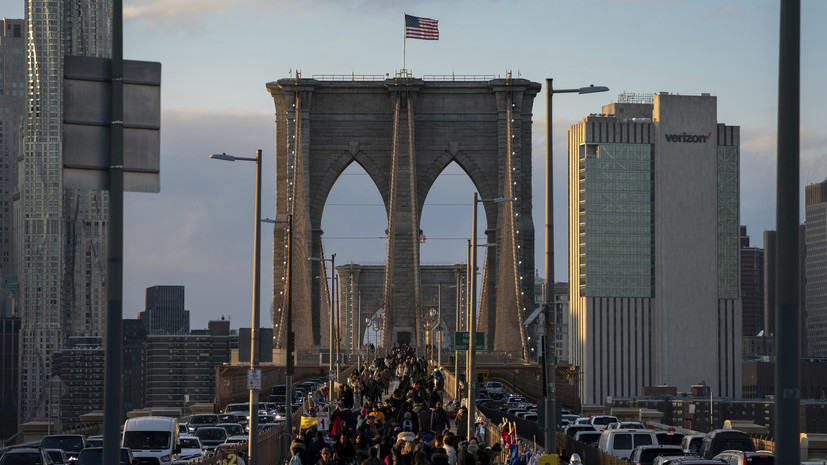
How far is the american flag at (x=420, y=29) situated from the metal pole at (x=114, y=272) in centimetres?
9623

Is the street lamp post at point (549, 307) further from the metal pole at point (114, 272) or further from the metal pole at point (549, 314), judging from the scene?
the metal pole at point (114, 272)

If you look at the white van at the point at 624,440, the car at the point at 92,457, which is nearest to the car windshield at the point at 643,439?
the white van at the point at 624,440

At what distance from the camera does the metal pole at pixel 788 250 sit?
33.5 feet

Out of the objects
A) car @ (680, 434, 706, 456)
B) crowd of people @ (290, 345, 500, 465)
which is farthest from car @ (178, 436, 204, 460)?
car @ (680, 434, 706, 456)

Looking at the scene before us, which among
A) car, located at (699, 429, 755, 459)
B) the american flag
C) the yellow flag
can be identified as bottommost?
car, located at (699, 429, 755, 459)

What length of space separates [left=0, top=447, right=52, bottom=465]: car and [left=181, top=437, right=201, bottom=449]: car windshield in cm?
689

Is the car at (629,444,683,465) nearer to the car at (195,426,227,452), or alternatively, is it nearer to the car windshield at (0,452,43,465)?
the car windshield at (0,452,43,465)

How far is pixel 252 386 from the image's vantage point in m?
28.1

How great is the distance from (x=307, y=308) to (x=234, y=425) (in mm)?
82796

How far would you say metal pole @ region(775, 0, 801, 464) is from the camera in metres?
10.2

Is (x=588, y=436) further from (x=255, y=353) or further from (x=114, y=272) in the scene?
(x=114, y=272)

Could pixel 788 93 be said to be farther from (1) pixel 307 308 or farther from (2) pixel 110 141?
(1) pixel 307 308

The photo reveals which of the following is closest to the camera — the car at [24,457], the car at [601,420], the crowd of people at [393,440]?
the crowd of people at [393,440]

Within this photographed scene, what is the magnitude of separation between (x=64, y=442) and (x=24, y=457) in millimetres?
7084
